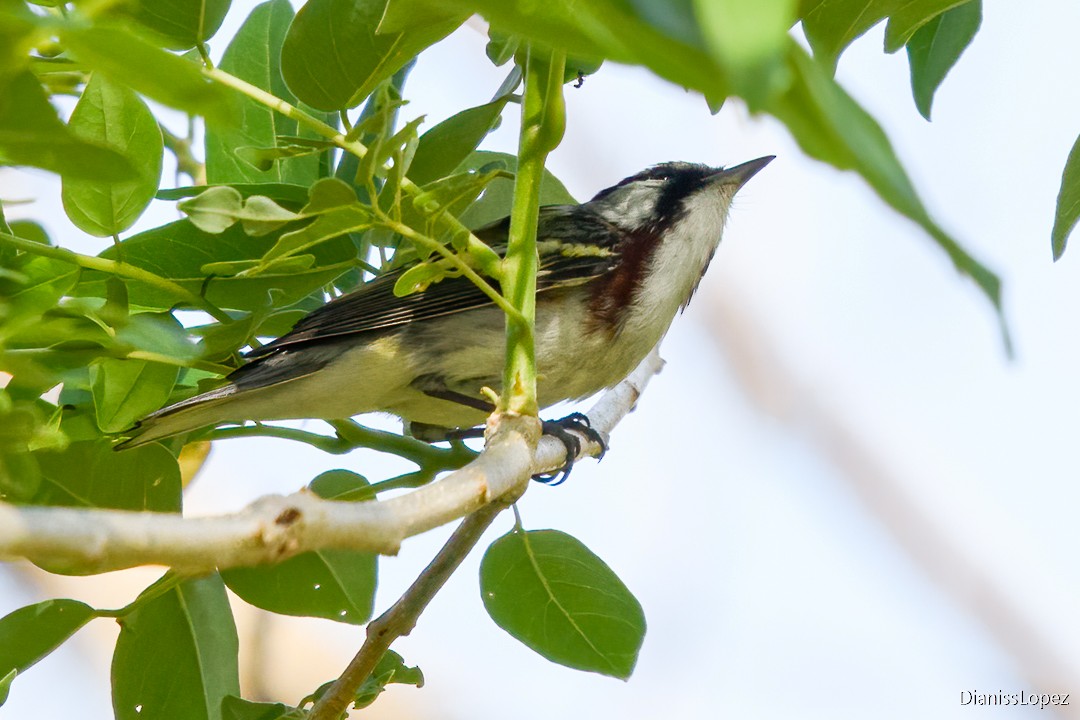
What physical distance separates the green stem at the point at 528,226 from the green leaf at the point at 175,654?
2.39ft

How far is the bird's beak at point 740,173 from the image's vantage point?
3.58 meters

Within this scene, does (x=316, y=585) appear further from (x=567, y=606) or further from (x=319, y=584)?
(x=567, y=606)

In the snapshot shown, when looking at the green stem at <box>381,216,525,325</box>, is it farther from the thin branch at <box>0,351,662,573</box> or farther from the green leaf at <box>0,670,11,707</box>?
the green leaf at <box>0,670,11,707</box>

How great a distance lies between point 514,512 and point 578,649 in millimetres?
269

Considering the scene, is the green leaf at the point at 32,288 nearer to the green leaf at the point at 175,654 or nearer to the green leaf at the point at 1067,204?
the green leaf at the point at 175,654

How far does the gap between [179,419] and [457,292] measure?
1.02 metres

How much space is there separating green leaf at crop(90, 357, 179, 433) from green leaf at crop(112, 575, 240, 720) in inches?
12.7

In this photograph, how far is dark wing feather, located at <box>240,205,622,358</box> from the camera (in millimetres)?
2947

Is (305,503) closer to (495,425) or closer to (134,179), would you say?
(134,179)

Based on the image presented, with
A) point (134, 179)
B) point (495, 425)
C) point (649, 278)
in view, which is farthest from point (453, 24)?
point (649, 278)

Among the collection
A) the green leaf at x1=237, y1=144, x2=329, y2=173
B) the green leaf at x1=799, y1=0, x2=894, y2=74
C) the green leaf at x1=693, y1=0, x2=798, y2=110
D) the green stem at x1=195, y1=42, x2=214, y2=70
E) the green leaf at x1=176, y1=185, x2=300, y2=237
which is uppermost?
the green stem at x1=195, y1=42, x2=214, y2=70

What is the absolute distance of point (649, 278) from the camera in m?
3.19

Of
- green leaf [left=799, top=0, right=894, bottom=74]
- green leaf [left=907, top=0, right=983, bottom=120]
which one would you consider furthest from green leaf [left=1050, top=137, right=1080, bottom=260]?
green leaf [left=799, top=0, right=894, bottom=74]

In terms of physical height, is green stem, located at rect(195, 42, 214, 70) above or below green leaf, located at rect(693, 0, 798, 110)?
above
